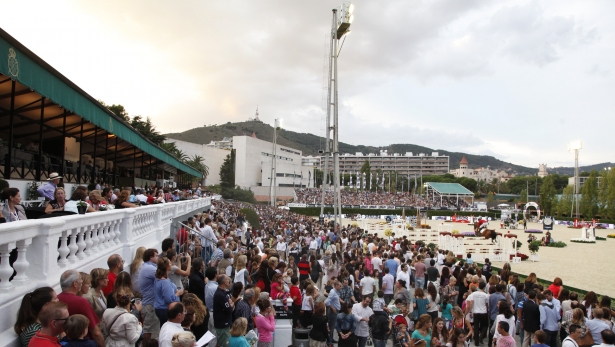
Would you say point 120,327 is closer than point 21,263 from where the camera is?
No

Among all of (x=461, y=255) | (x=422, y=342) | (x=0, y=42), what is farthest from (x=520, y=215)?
(x=0, y=42)

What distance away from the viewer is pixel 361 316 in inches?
313

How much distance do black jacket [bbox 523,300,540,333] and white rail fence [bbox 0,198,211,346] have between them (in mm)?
7982

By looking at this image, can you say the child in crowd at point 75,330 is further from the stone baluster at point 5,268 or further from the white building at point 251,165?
the white building at point 251,165

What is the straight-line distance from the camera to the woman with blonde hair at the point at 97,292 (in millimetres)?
4223

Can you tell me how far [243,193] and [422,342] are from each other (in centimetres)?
7209

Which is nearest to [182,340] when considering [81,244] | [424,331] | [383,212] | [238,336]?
[238,336]

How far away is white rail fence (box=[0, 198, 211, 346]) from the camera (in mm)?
3576

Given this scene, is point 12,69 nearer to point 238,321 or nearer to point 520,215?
point 238,321

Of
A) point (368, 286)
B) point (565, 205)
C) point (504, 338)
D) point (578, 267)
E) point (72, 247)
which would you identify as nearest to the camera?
point (72, 247)

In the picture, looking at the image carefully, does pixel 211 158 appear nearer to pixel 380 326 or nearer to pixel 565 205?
pixel 565 205

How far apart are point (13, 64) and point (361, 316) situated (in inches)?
279

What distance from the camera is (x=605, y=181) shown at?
7150 cm

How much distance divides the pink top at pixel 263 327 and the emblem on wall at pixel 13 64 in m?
5.08
